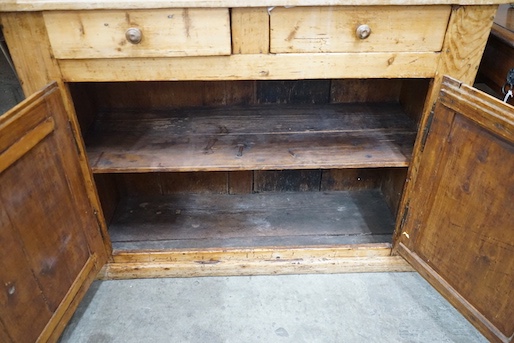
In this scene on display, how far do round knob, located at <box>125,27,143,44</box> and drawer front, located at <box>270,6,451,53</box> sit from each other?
307 mm

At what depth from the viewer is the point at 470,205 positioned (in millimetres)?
977

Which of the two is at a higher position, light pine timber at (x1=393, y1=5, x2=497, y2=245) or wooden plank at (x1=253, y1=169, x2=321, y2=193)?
light pine timber at (x1=393, y1=5, x2=497, y2=245)

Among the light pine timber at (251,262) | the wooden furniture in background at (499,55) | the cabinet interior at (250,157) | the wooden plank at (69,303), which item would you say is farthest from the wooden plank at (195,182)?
the wooden furniture in background at (499,55)

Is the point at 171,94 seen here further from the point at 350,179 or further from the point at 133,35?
the point at 350,179

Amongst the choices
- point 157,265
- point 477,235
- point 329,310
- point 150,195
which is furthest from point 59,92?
point 477,235

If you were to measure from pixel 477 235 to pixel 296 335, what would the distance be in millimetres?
569

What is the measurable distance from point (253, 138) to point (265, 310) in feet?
1.79

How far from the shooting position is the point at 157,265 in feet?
4.33

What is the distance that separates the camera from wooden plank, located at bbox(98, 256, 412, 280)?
1.32 metres

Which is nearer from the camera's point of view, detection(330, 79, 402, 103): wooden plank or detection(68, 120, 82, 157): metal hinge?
detection(68, 120, 82, 157): metal hinge

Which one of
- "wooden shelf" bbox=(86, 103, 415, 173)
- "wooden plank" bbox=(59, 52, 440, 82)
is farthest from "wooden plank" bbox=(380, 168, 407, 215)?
"wooden plank" bbox=(59, 52, 440, 82)

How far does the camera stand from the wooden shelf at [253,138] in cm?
117

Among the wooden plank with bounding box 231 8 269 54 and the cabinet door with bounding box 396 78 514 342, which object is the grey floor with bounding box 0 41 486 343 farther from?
the wooden plank with bounding box 231 8 269 54

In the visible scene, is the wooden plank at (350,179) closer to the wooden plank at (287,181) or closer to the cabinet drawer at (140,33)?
the wooden plank at (287,181)
